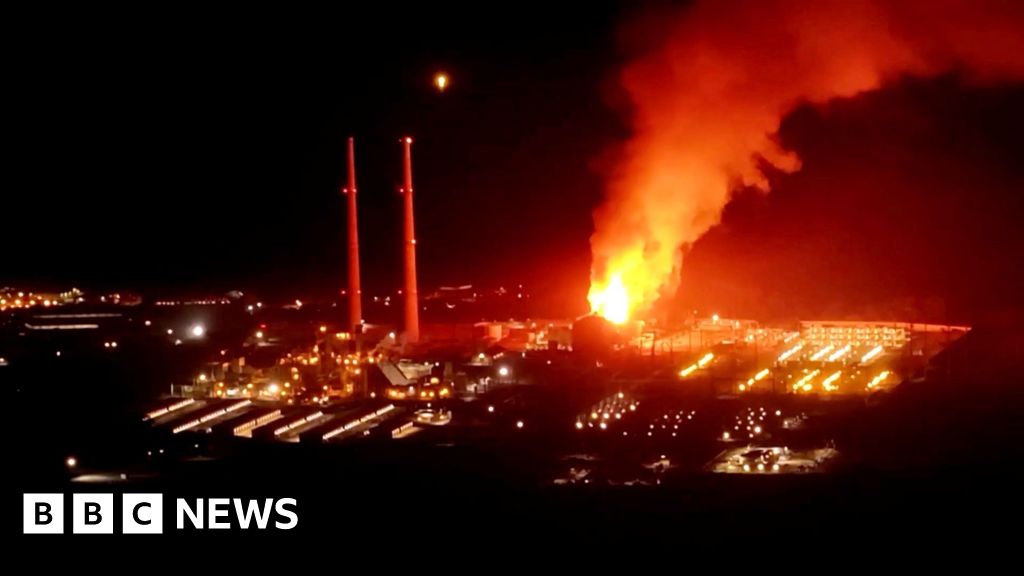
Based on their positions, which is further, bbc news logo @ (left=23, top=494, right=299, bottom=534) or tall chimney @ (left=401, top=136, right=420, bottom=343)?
tall chimney @ (left=401, top=136, right=420, bottom=343)

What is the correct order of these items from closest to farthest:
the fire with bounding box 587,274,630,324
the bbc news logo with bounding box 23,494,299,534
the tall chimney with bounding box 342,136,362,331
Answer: the bbc news logo with bounding box 23,494,299,534, the fire with bounding box 587,274,630,324, the tall chimney with bounding box 342,136,362,331

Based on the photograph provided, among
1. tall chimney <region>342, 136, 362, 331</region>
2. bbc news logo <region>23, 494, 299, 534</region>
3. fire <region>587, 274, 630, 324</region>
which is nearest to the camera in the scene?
bbc news logo <region>23, 494, 299, 534</region>

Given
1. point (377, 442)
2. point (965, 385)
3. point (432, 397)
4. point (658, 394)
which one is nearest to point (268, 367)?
point (432, 397)

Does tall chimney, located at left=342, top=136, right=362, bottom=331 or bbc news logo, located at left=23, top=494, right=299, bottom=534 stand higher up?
tall chimney, located at left=342, top=136, right=362, bottom=331

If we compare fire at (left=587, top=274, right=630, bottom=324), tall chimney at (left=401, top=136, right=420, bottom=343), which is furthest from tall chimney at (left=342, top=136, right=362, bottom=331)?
fire at (left=587, top=274, right=630, bottom=324)

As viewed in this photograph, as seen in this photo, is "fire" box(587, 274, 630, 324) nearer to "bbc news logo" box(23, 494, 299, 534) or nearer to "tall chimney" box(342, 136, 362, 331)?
"tall chimney" box(342, 136, 362, 331)

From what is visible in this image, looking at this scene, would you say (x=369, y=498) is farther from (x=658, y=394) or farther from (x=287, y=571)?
(x=658, y=394)

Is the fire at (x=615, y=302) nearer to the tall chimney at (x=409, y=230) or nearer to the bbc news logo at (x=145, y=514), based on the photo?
the tall chimney at (x=409, y=230)

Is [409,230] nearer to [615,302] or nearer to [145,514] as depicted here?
[615,302]
